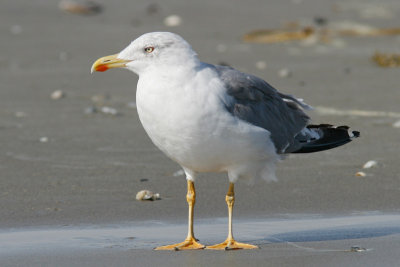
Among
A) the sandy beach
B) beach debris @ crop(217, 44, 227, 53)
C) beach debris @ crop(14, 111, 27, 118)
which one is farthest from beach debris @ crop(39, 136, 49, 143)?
beach debris @ crop(217, 44, 227, 53)

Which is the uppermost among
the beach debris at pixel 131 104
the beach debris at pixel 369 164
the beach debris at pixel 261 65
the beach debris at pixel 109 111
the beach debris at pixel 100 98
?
the beach debris at pixel 261 65

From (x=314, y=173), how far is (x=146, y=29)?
25.6ft

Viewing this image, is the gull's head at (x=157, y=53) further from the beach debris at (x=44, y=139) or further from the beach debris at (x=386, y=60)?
the beach debris at (x=386, y=60)

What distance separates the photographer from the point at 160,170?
Answer: 718 centimetres

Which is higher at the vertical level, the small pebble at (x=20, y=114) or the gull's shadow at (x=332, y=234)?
the small pebble at (x=20, y=114)

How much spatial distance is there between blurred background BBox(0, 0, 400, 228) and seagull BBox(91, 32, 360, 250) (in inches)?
28.0

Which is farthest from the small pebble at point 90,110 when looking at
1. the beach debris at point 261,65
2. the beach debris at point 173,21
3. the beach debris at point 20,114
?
the beach debris at point 173,21

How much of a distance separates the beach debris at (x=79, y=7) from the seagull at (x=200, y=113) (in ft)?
32.7

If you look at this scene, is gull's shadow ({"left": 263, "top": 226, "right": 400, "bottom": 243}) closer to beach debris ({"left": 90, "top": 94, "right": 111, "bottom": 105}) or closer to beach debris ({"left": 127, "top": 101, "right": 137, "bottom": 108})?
beach debris ({"left": 127, "top": 101, "right": 137, "bottom": 108})

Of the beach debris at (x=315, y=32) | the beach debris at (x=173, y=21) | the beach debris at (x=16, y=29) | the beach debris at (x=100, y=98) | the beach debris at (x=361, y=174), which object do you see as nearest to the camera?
the beach debris at (x=361, y=174)

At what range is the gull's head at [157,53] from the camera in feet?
17.2

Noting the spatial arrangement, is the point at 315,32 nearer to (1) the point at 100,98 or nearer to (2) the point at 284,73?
(2) the point at 284,73

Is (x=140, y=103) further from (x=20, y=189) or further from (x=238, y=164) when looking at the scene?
(x=20, y=189)

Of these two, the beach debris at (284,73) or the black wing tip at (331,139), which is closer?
the black wing tip at (331,139)
